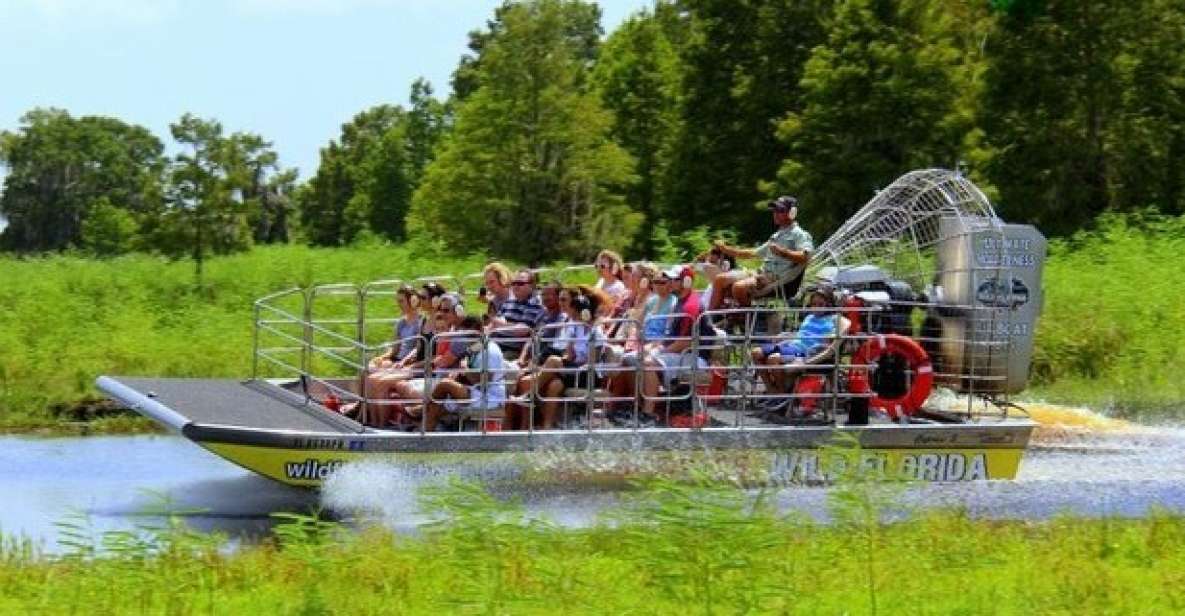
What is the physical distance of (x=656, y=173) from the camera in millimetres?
55031

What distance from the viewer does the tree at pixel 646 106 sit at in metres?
54.4

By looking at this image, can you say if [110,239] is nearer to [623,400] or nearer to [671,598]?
[623,400]

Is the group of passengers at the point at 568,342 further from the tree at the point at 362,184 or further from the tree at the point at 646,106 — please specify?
the tree at the point at 362,184

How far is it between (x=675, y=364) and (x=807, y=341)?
1149 mm

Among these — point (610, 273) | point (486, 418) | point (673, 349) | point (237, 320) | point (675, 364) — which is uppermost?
point (610, 273)

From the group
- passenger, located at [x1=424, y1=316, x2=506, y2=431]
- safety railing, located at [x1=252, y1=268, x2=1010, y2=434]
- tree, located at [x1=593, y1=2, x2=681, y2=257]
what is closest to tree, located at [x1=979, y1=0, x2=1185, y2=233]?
tree, located at [x1=593, y1=2, x2=681, y2=257]

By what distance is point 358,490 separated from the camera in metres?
16.1

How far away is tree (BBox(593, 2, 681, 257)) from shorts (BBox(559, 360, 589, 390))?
34.5 metres

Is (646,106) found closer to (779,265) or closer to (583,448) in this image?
(779,265)

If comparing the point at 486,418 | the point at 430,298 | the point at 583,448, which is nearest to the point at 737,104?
the point at 430,298

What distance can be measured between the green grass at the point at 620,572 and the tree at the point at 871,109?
31982 mm

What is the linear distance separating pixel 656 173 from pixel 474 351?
1516 inches

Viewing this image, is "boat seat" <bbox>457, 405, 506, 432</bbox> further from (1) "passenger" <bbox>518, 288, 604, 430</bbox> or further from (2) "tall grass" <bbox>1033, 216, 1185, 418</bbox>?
(2) "tall grass" <bbox>1033, 216, 1185, 418</bbox>

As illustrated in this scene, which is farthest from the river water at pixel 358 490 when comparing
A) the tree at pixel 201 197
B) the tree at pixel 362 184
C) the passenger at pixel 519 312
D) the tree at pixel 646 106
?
the tree at pixel 362 184
